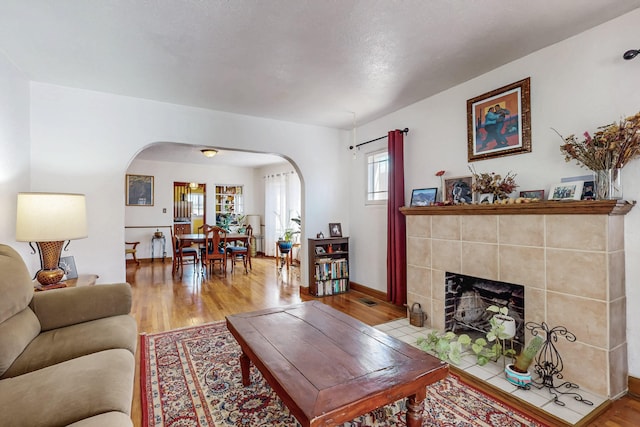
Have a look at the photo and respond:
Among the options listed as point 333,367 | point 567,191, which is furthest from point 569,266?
point 333,367

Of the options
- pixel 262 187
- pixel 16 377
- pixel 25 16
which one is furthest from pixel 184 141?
pixel 262 187

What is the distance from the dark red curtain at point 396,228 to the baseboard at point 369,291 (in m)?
0.27

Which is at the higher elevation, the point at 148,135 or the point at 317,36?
the point at 317,36

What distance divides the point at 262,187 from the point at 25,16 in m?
6.54

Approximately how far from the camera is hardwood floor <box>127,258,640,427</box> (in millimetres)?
1895

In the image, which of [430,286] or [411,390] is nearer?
[411,390]

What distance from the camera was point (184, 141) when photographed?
361 cm

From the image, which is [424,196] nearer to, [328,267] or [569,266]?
[569,266]

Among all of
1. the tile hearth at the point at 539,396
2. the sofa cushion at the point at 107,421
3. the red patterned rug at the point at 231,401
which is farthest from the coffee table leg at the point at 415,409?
the sofa cushion at the point at 107,421

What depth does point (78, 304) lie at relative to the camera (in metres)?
2.02

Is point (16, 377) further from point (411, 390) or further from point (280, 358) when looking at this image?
point (411, 390)

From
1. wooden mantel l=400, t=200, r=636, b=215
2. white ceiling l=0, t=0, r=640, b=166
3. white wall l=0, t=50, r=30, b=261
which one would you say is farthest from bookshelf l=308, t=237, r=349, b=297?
white wall l=0, t=50, r=30, b=261

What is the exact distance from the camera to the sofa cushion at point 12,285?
5.17 ft

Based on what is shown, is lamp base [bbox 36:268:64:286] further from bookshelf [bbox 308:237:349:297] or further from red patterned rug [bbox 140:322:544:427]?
bookshelf [bbox 308:237:349:297]
